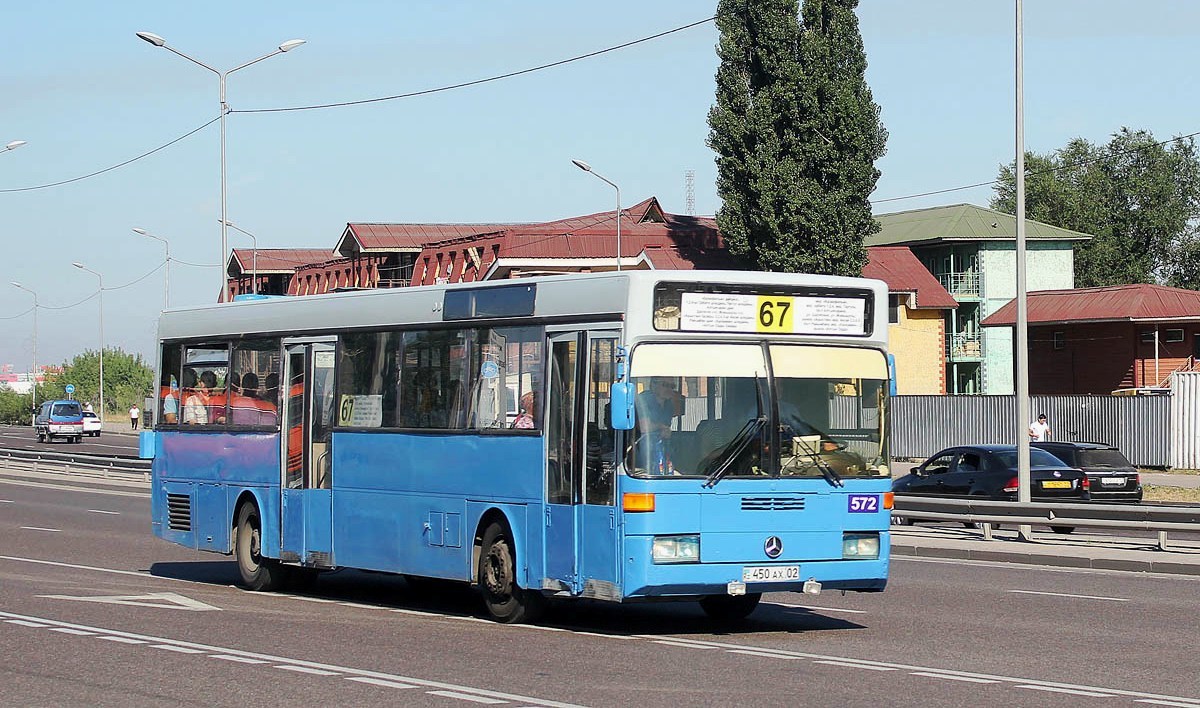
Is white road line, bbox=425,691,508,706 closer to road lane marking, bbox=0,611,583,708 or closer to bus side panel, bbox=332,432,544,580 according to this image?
road lane marking, bbox=0,611,583,708

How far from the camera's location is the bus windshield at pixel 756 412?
12.3 meters

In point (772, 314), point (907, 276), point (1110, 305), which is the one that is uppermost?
point (907, 276)

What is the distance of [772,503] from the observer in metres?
12.6

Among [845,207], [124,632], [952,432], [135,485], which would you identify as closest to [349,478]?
[124,632]

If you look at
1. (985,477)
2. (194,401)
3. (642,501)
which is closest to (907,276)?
(985,477)

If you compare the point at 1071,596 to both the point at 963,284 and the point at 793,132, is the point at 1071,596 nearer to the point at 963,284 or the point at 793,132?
the point at 793,132

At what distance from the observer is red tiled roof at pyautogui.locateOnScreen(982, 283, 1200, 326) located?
63656 millimetres

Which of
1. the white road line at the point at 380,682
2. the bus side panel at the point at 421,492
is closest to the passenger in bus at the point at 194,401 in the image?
the bus side panel at the point at 421,492

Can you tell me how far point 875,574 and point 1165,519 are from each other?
1273 centimetres

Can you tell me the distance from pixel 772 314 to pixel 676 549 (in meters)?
1.99

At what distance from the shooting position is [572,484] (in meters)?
12.9

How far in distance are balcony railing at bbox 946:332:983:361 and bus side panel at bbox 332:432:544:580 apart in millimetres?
70532

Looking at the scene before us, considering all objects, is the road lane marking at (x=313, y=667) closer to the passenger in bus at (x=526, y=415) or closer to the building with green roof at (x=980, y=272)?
the passenger in bus at (x=526, y=415)

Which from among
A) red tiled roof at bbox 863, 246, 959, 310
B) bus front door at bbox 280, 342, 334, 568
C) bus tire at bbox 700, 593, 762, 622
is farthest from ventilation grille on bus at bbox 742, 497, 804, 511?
red tiled roof at bbox 863, 246, 959, 310
